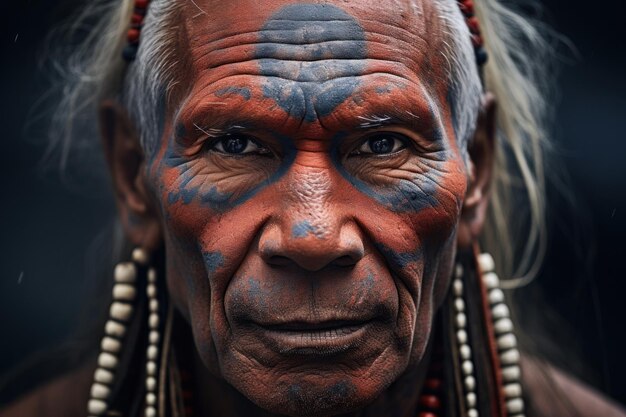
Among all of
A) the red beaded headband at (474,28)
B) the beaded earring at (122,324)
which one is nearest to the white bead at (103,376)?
the beaded earring at (122,324)

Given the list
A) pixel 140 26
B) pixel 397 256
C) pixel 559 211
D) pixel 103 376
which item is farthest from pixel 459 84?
pixel 559 211

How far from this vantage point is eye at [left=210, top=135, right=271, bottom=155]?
2.27 meters

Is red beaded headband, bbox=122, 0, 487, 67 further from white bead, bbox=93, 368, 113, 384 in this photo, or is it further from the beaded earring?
white bead, bbox=93, 368, 113, 384

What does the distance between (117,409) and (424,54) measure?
1350mm

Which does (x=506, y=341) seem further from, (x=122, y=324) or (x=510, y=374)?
(x=122, y=324)

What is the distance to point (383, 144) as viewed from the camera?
230 centimetres

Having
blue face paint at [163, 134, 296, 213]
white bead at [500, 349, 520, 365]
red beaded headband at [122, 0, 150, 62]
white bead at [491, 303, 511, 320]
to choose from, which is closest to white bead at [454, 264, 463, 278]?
white bead at [491, 303, 511, 320]

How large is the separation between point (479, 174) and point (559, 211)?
2073 millimetres

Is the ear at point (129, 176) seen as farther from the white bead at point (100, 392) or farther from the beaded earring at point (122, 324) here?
the white bead at point (100, 392)

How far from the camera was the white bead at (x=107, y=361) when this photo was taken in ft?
9.24

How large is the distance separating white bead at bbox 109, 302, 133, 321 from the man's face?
1.58ft

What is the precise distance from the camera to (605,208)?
4617 mm

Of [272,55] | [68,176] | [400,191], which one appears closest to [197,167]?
[272,55]

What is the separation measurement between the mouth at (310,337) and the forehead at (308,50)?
0.47m
